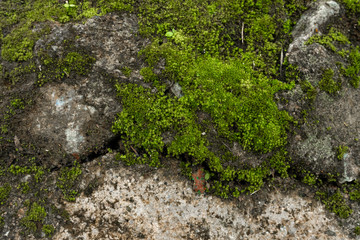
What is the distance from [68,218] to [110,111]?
157 cm

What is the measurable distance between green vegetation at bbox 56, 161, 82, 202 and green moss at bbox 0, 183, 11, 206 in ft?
2.14

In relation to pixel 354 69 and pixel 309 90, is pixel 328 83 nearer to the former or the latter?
pixel 309 90

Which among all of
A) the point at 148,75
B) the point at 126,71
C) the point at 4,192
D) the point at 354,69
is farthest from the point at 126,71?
the point at 354,69

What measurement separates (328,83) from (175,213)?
3098mm

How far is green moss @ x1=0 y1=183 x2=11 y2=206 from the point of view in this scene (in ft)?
11.8

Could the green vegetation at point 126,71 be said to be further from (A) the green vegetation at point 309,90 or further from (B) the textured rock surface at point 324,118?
(A) the green vegetation at point 309,90

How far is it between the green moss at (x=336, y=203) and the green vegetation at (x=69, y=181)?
140 inches

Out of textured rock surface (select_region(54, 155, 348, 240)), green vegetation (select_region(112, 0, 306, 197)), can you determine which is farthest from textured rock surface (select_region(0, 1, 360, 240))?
green vegetation (select_region(112, 0, 306, 197))

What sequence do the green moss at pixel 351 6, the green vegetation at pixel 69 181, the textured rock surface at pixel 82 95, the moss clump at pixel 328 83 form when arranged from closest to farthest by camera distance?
1. the green vegetation at pixel 69 181
2. the textured rock surface at pixel 82 95
3. the moss clump at pixel 328 83
4. the green moss at pixel 351 6

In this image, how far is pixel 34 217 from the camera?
352cm

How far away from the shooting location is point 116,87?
405cm

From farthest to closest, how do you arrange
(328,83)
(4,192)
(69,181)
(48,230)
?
(328,83) < (69,181) < (4,192) < (48,230)

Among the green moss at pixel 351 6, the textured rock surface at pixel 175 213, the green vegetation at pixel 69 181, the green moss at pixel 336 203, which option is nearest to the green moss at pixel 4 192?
the green vegetation at pixel 69 181

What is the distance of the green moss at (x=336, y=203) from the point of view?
3924 mm
